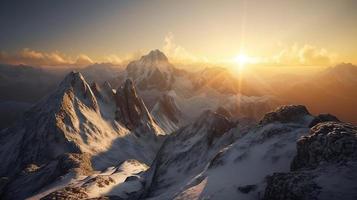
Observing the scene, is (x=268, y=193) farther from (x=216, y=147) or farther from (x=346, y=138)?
(x=216, y=147)

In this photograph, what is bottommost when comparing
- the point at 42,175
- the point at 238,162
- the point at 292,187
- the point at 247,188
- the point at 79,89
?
the point at 42,175

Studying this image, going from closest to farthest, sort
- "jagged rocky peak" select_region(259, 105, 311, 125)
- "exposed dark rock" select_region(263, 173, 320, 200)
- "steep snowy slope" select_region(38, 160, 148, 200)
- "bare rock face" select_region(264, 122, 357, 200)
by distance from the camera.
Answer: "bare rock face" select_region(264, 122, 357, 200) → "exposed dark rock" select_region(263, 173, 320, 200) → "steep snowy slope" select_region(38, 160, 148, 200) → "jagged rocky peak" select_region(259, 105, 311, 125)

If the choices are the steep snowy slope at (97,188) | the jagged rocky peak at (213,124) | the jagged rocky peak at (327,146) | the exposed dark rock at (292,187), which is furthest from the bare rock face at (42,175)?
the jagged rocky peak at (327,146)

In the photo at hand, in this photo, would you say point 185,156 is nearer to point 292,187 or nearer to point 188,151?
point 188,151

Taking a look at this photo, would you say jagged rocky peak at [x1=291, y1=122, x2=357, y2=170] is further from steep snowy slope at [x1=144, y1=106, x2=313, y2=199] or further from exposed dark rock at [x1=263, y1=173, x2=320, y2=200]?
steep snowy slope at [x1=144, y1=106, x2=313, y2=199]

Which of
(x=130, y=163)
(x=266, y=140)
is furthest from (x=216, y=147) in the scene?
(x=130, y=163)

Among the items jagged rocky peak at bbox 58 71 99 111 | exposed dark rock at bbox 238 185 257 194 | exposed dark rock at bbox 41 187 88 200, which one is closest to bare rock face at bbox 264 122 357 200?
exposed dark rock at bbox 238 185 257 194

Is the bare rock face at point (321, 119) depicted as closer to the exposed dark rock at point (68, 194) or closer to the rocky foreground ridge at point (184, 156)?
the rocky foreground ridge at point (184, 156)

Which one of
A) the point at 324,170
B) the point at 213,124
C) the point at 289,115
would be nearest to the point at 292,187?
the point at 324,170
